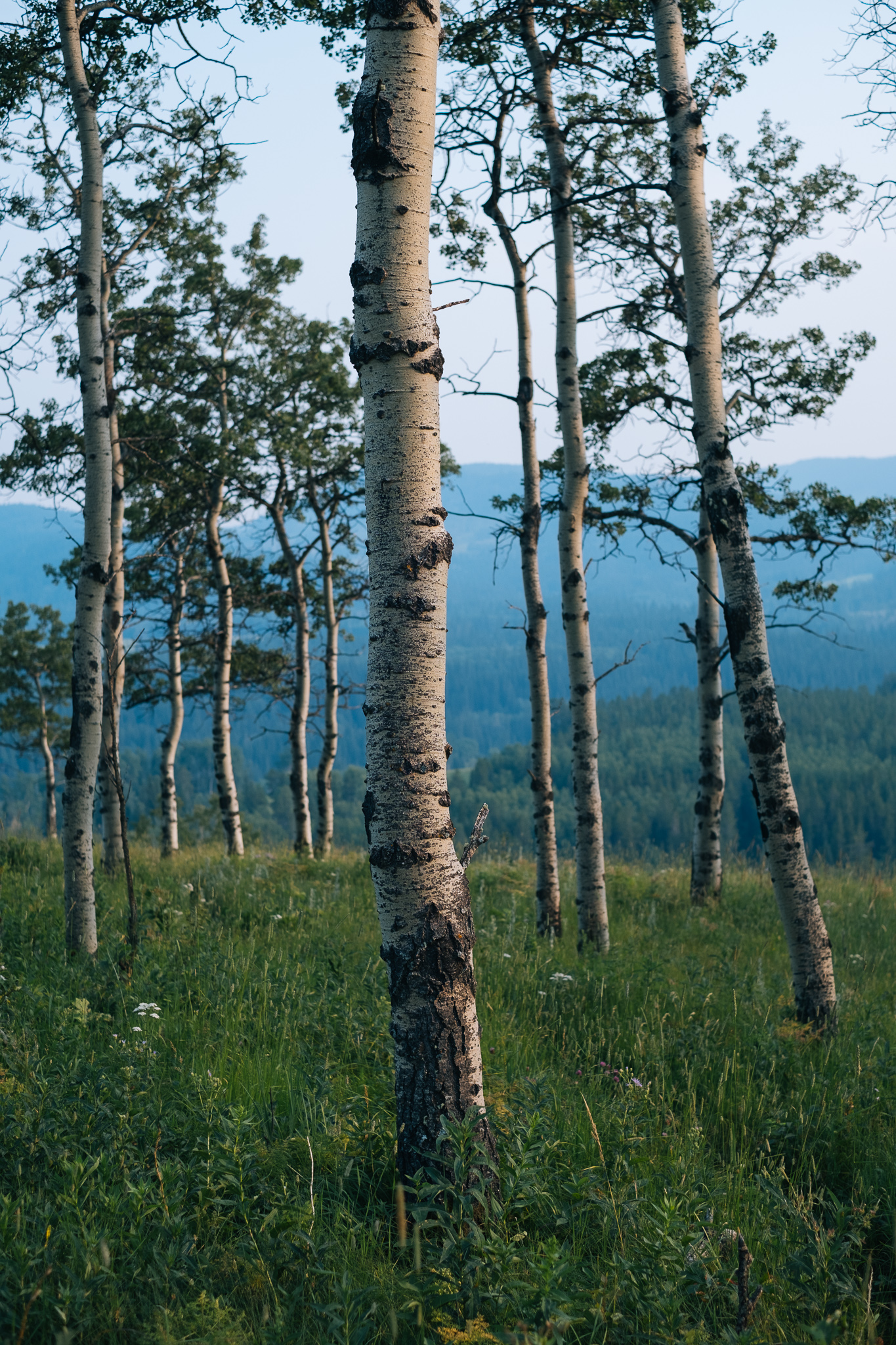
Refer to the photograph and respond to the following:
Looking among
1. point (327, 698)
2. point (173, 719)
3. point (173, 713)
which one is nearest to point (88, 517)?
point (327, 698)

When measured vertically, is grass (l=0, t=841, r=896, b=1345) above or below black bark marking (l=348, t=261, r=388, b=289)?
below

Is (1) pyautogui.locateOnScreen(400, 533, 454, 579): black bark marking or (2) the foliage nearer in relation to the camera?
(1) pyautogui.locateOnScreen(400, 533, 454, 579): black bark marking

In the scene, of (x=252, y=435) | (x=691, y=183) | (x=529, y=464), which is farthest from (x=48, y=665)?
(x=691, y=183)

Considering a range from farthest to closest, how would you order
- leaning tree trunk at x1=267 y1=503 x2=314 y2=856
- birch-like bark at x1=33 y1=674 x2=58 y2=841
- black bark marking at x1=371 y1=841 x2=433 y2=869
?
1. birch-like bark at x1=33 y1=674 x2=58 y2=841
2. leaning tree trunk at x1=267 y1=503 x2=314 y2=856
3. black bark marking at x1=371 y1=841 x2=433 y2=869

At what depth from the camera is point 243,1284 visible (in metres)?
2.39

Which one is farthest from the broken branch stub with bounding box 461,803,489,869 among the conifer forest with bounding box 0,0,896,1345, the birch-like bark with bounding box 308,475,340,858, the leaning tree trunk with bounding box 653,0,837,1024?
the birch-like bark with bounding box 308,475,340,858

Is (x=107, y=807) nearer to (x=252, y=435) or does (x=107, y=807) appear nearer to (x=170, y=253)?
(x=252, y=435)

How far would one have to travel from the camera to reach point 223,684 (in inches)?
666

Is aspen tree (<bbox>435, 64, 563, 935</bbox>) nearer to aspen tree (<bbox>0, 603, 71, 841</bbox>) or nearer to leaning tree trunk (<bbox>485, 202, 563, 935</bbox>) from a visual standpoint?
leaning tree trunk (<bbox>485, 202, 563, 935</bbox>)

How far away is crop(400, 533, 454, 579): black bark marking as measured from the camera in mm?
2854

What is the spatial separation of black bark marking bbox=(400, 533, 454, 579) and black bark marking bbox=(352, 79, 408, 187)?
1318 millimetres

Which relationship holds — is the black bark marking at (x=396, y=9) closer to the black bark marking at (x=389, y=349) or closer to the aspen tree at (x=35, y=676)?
the black bark marking at (x=389, y=349)

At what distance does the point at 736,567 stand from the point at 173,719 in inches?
633

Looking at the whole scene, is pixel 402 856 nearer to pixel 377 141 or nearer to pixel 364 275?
pixel 364 275
